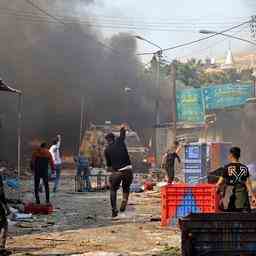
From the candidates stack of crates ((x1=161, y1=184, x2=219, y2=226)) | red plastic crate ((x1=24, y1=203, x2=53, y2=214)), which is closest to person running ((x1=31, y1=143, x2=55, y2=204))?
red plastic crate ((x1=24, y1=203, x2=53, y2=214))

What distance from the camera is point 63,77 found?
43.5 m

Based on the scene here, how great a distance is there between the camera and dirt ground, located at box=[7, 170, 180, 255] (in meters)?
8.50

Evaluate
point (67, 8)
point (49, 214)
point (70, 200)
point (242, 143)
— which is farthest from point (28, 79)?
point (49, 214)

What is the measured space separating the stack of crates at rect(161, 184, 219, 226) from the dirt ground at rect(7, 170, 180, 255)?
31 centimetres

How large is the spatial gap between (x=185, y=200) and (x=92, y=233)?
64.5 inches

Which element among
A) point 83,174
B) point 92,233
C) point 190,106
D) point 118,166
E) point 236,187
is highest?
point 190,106

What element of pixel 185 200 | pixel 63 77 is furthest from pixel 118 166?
pixel 63 77

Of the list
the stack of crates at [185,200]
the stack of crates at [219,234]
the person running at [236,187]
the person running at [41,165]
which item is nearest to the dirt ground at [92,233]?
the stack of crates at [185,200]

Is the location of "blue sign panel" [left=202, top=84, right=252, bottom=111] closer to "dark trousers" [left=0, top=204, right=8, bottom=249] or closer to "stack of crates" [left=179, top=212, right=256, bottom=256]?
"dark trousers" [left=0, top=204, right=8, bottom=249]

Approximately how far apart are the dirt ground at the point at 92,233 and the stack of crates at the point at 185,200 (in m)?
0.31

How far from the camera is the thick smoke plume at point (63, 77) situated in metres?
39.4

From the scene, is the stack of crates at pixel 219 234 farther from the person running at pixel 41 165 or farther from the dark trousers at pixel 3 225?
the person running at pixel 41 165

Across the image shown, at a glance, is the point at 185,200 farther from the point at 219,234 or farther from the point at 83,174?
the point at 83,174

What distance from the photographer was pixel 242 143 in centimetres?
3078
